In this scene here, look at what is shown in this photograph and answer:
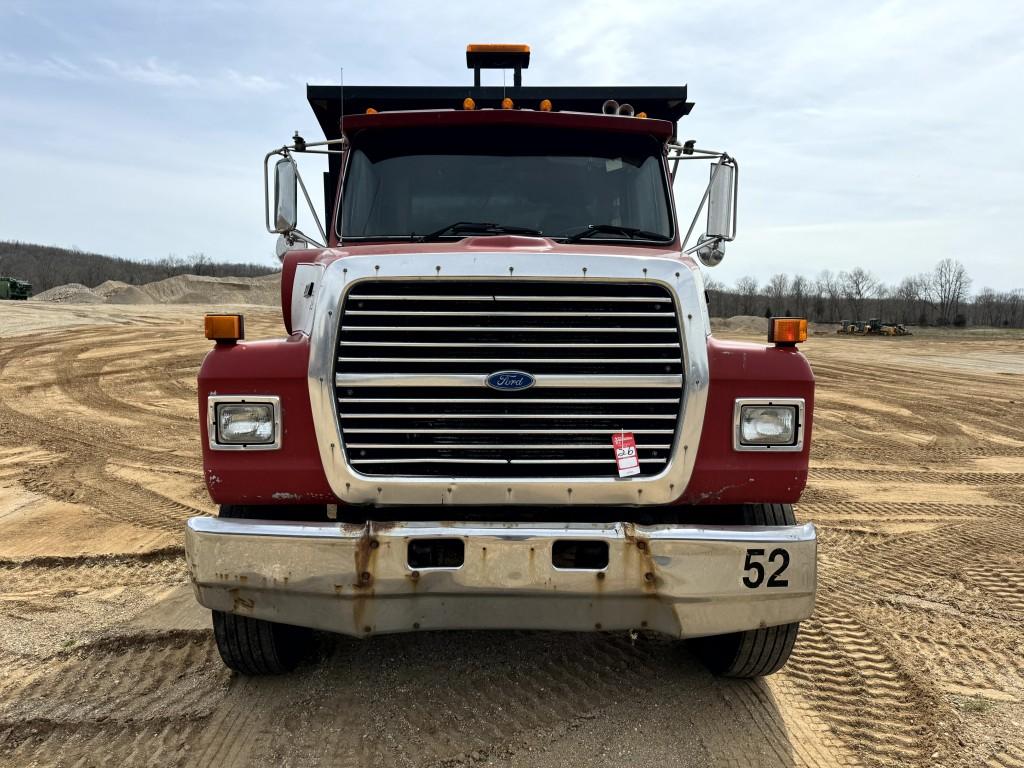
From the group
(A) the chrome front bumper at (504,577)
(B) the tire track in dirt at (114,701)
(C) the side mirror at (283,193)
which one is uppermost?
(C) the side mirror at (283,193)

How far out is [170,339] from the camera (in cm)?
2003

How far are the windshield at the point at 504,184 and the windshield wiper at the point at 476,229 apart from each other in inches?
2.1

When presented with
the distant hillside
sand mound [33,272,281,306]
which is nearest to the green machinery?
sand mound [33,272,281,306]

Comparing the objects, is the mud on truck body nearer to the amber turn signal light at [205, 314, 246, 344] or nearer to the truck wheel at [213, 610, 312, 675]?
the amber turn signal light at [205, 314, 246, 344]

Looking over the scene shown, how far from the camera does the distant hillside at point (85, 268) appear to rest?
8531 cm

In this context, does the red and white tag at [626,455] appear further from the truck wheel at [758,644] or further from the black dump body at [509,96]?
the black dump body at [509,96]

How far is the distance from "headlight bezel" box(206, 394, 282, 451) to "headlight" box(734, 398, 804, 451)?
1.86 m

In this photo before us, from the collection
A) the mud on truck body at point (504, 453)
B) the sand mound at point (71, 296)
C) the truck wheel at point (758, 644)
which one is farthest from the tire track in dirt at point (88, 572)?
the sand mound at point (71, 296)

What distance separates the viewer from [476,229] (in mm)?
3900

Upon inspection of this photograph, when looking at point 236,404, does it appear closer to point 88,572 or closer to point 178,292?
point 88,572

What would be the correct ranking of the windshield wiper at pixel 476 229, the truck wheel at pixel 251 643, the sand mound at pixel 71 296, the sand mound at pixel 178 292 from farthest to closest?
the sand mound at pixel 178 292, the sand mound at pixel 71 296, the windshield wiper at pixel 476 229, the truck wheel at pixel 251 643

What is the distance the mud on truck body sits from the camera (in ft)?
9.12

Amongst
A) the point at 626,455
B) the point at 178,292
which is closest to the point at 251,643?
the point at 626,455

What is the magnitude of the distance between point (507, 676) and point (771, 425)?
177 cm
